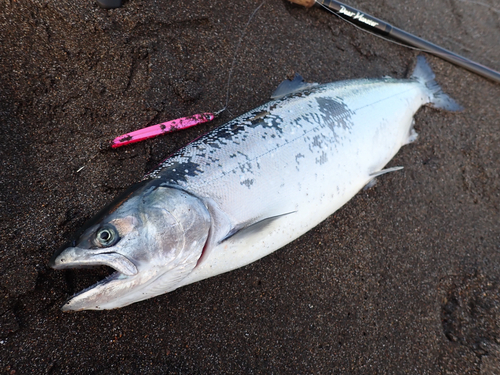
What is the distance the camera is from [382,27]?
3.07 m

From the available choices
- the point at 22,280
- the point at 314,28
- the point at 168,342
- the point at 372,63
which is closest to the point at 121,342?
the point at 168,342

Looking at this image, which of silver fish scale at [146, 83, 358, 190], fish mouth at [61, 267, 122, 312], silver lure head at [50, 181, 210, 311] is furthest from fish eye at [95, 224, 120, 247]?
silver fish scale at [146, 83, 358, 190]

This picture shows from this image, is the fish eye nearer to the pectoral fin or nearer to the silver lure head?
the silver lure head

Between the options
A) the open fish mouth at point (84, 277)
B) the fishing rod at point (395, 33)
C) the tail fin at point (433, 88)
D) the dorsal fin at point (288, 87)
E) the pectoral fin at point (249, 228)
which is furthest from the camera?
the tail fin at point (433, 88)

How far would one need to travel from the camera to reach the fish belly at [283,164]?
1825 millimetres

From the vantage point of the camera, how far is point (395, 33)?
3121 millimetres

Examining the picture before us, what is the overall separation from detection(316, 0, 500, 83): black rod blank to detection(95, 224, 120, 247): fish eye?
9.48 feet

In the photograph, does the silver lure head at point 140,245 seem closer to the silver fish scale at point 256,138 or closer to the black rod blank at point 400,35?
the silver fish scale at point 256,138

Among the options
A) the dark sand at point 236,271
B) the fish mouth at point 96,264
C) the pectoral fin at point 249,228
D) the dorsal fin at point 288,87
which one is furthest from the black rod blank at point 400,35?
the fish mouth at point 96,264

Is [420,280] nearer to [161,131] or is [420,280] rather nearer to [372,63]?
[372,63]

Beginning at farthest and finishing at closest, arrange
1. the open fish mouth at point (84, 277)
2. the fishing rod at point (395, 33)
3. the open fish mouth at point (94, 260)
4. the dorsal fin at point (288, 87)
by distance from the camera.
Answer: the fishing rod at point (395, 33) → the dorsal fin at point (288, 87) → the open fish mouth at point (84, 277) → the open fish mouth at point (94, 260)

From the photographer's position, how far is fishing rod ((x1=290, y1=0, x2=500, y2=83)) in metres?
2.93

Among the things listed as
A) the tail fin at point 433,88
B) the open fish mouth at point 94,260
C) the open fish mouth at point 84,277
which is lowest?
the open fish mouth at point 84,277

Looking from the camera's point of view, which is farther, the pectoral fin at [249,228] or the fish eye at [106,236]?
the pectoral fin at [249,228]
